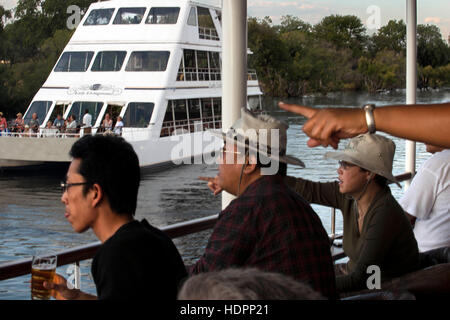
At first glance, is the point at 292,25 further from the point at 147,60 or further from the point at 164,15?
the point at 147,60

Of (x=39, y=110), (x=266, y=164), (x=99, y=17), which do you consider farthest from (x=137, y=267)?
(x=99, y=17)

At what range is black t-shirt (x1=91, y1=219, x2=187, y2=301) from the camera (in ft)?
A: 4.23

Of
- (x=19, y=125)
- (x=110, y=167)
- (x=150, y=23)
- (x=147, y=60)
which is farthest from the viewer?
(x=150, y=23)

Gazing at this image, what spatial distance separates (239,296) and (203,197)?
77.5 ft

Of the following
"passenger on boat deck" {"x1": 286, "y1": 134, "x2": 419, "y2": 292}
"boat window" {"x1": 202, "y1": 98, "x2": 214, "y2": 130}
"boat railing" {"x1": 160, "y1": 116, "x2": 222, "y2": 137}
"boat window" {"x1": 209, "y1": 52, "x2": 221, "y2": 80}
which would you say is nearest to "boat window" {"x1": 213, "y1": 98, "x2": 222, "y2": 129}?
"boat window" {"x1": 202, "y1": 98, "x2": 214, "y2": 130}

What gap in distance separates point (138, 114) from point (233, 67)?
18.4 meters

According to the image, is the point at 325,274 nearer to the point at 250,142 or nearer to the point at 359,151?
the point at 250,142

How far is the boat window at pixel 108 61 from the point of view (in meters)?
23.0

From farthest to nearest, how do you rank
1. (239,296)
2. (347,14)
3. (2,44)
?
(347,14) < (2,44) < (239,296)

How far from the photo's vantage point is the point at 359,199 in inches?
85.0

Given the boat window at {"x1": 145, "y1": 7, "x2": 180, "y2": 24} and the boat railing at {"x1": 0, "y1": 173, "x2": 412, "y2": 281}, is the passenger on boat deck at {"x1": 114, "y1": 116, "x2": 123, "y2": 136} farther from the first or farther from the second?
the boat railing at {"x1": 0, "y1": 173, "x2": 412, "y2": 281}

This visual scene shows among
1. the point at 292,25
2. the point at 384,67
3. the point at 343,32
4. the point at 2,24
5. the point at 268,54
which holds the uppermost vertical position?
the point at 2,24

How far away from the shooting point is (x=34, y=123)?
66.5 ft
